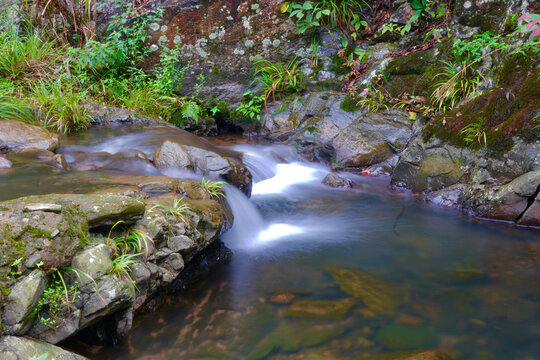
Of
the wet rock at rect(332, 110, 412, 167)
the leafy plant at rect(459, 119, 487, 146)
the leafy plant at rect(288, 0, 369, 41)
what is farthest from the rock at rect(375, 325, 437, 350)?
the leafy plant at rect(288, 0, 369, 41)

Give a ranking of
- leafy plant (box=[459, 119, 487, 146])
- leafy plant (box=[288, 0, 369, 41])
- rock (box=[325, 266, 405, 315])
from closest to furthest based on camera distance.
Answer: rock (box=[325, 266, 405, 315]) → leafy plant (box=[459, 119, 487, 146]) → leafy plant (box=[288, 0, 369, 41])

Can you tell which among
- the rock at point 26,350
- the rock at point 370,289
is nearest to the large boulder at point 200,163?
the rock at point 370,289

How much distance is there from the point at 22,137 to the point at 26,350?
14.2 ft

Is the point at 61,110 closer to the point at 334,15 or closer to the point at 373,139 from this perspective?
the point at 373,139

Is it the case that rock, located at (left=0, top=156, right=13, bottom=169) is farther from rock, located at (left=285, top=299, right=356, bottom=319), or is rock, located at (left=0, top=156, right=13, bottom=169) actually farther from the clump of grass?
rock, located at (left=285, top=299, right=356, bottom=319)

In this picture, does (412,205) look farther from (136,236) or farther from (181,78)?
(181,78)

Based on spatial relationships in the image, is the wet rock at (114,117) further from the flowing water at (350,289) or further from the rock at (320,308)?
the rock at (320,308)

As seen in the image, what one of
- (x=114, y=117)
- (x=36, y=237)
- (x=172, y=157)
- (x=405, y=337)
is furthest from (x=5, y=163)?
(x=405, y=337)

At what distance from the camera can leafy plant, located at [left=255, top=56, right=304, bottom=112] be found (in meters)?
8.34

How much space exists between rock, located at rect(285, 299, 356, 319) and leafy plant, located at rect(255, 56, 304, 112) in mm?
5840

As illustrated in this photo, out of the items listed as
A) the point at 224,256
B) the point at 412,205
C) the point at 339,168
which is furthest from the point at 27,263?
the point at 339,168

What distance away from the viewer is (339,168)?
695 centimetres

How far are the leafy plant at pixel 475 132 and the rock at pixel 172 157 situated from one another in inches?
149

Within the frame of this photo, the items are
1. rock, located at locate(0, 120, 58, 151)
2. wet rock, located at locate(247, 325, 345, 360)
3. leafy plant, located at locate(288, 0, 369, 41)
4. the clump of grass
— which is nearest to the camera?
wet rock, located at locate(247, 325, 345, 360)
